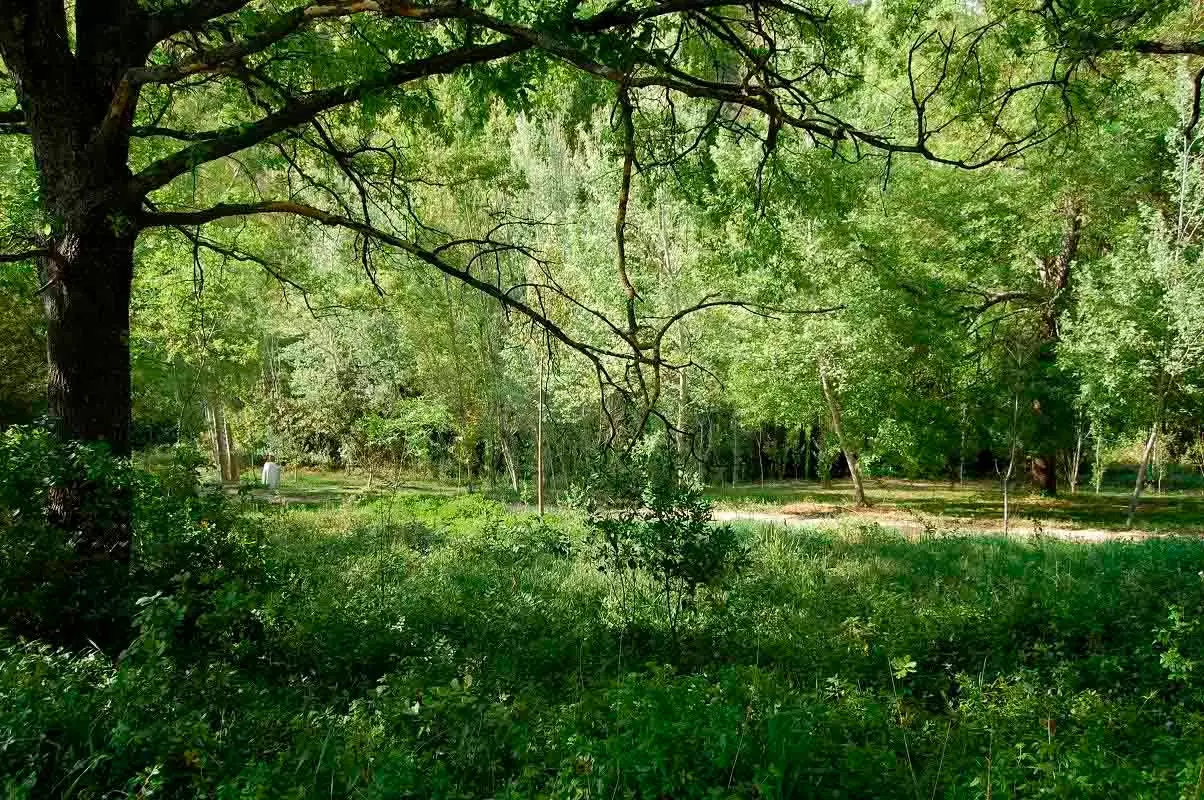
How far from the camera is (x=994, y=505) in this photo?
22.2 m

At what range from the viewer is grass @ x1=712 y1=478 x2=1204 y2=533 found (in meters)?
18.2

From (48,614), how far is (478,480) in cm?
2359

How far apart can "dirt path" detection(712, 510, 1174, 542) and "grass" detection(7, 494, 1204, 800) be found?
227 inches

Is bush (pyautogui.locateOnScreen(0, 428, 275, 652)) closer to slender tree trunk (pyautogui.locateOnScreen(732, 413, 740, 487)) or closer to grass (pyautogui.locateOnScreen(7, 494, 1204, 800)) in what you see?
grass (pyautogui.locateOnScreen(7, 494, 1204, 800))

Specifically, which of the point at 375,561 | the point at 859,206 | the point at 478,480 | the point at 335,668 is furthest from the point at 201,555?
the point at 478,480

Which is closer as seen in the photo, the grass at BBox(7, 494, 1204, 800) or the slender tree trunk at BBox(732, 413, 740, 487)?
the grass at BBox(7, 494, 1204, 800)

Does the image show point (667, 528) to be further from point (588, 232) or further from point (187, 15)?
point (588, 232)

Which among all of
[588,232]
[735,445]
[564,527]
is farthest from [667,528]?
[735,445]

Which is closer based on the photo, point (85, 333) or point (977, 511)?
point (85, 333)

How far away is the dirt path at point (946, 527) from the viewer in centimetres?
1482

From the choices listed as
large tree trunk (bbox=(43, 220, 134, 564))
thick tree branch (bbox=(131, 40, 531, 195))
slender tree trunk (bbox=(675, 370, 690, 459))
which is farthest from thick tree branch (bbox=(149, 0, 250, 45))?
slender tree trunk (bbox=(675, 370, 690, 459))

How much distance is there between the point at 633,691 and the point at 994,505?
73.5ft

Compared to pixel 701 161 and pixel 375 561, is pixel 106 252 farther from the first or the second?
pixel 375 561

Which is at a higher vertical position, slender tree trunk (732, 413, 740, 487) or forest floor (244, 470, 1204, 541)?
slender tree trunk (732, 413, 740, 487)
